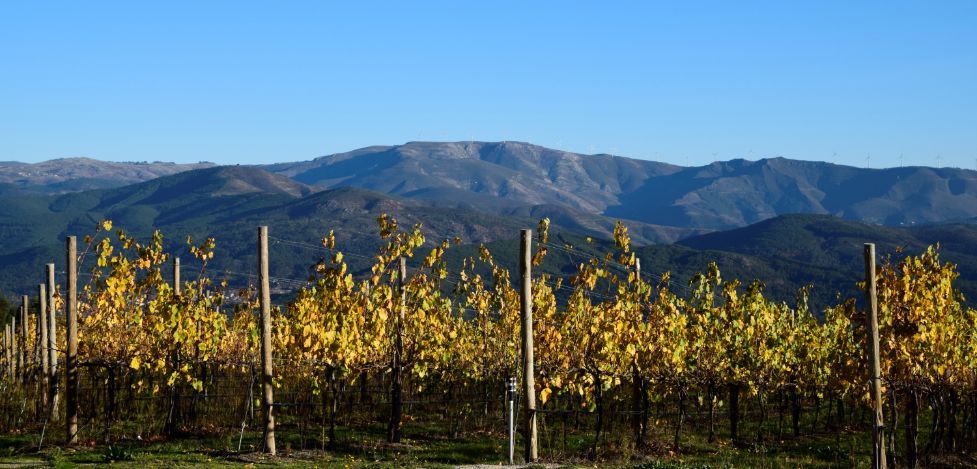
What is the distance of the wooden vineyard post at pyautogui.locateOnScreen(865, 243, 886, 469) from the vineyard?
0.34 ft

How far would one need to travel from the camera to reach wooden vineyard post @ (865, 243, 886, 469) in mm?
16203

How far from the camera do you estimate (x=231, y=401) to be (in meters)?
25.6

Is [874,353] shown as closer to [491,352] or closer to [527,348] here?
[527,348]

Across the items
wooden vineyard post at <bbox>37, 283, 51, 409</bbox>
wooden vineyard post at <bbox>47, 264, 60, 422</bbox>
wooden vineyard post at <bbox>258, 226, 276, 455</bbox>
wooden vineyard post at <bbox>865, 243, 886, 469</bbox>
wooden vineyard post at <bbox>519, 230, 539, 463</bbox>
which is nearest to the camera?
wooden vineyard post at <bbox>865, 243, 886, 469</bbox>

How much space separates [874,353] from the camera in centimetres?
1653

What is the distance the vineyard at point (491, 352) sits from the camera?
18.8 meters

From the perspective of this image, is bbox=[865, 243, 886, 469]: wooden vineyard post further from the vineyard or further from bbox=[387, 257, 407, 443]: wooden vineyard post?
bbox=[387, 257, 407, 443]: wooden vineyard post

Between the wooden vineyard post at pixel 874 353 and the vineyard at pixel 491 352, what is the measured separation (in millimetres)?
103

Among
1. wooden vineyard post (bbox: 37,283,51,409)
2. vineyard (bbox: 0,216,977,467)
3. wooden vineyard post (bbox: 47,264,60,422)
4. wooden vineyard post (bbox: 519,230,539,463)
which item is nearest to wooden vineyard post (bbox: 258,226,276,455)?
vineyard (bbox: 0,216,977,467)

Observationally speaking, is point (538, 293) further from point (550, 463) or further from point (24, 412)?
point (24, 412)

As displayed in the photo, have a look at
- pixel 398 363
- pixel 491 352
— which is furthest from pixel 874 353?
pixel 491 352

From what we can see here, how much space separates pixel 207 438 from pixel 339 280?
4.16 metres

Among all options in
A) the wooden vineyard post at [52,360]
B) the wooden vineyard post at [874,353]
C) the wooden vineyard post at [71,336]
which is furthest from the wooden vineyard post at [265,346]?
the wooden vineyard post at [874,353]

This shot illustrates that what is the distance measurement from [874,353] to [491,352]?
11.4m
